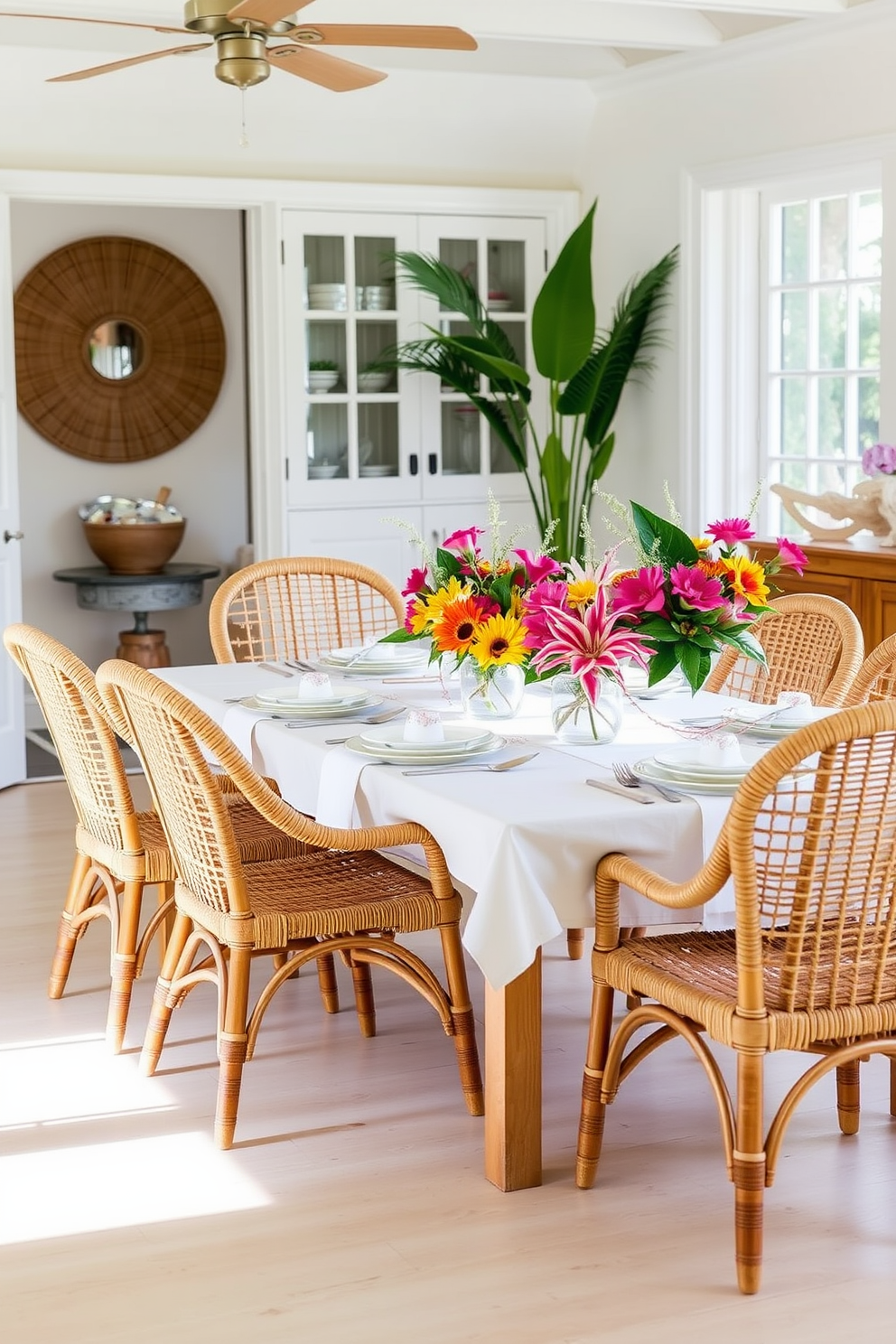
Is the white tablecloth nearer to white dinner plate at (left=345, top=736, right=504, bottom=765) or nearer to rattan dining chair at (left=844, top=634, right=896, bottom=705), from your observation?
white dinner plate at (left=345, top=736, right=504, bottom=765)

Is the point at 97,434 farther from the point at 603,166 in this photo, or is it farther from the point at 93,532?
the point at 603,166

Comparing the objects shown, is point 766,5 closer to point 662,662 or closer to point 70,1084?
point 662,662

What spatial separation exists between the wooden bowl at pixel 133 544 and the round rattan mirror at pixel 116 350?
0.52 metres

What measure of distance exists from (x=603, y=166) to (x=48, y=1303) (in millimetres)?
5327

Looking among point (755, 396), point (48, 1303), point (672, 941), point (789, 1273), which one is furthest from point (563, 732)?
point (755, 396)

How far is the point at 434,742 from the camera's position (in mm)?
3127

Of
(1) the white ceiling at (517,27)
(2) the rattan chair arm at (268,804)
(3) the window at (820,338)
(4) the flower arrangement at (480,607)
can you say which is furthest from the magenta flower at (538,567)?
(3) the window at (820,338)

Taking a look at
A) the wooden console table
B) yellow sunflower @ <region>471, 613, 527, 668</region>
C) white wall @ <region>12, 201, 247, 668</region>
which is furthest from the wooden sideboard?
white wall @ <region>12, 201, 247, 668</region>

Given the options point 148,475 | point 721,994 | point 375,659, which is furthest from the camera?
point 148,475

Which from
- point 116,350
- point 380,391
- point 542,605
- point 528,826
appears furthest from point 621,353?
point 528,826

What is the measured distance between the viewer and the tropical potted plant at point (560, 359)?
638 cm

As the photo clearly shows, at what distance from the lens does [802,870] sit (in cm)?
243

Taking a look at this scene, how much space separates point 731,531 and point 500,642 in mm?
502

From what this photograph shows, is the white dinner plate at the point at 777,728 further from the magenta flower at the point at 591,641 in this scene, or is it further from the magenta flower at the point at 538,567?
the magenta flower at the point at 538,567
